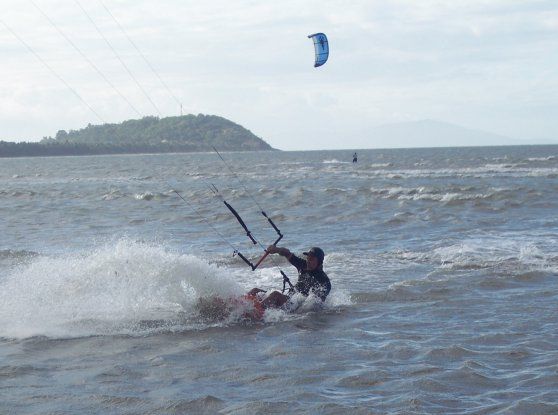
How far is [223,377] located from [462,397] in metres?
2.36

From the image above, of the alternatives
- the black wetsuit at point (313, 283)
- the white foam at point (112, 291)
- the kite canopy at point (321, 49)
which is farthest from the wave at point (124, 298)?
the kite canopy at point (321, 49)

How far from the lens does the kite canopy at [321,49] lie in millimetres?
17359

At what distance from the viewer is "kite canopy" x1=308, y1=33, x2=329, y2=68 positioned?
1736 centimetres

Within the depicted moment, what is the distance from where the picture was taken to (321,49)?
17453mm

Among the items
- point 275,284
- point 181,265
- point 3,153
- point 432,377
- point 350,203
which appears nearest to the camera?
point 432,377

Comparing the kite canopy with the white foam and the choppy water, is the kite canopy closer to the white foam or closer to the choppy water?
the choppy water

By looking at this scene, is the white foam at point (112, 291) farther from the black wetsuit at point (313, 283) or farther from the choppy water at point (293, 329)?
the black wetsuit at point (313, 283)

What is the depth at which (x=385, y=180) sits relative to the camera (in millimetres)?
44562

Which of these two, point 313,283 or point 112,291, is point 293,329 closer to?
point 313,283

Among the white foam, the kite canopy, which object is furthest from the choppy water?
the kite canopy

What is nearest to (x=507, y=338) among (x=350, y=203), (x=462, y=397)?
(x=462, y=397)

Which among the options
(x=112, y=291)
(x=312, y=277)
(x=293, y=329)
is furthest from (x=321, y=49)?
(x=293, y=329)

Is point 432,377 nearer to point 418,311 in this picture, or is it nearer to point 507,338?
point 507,338

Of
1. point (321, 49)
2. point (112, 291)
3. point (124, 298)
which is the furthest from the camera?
point (321, 49)
